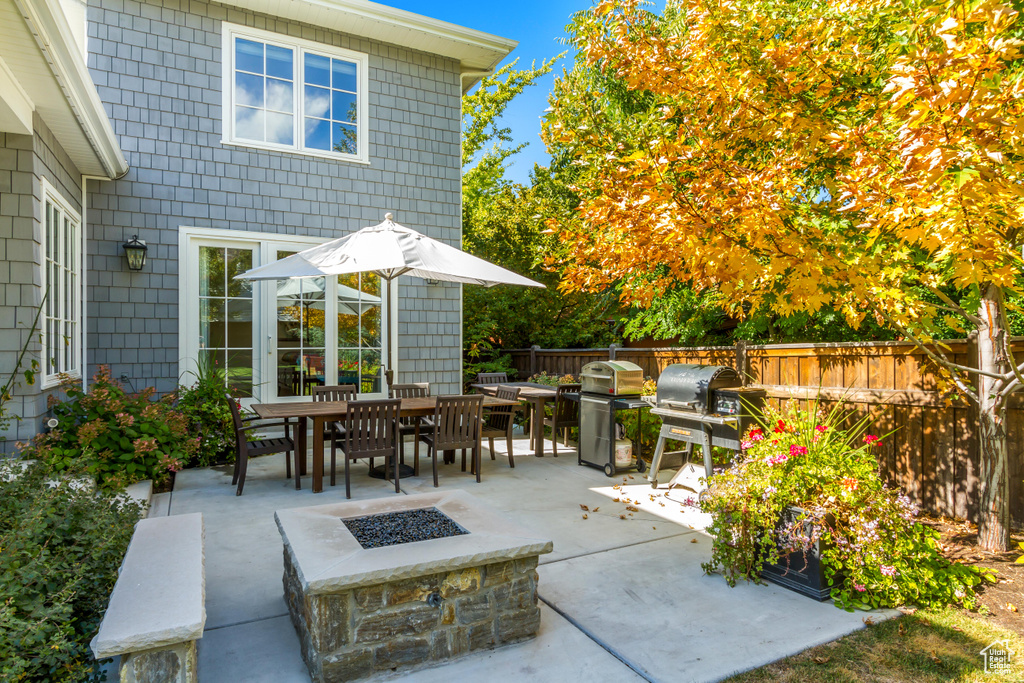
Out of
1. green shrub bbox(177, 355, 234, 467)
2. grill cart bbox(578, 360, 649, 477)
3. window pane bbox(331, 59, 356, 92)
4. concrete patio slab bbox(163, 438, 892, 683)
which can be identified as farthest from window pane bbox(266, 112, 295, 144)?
grill cart bbox(578, 360, 649, 477)

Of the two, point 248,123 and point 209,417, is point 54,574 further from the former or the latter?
point 248,123

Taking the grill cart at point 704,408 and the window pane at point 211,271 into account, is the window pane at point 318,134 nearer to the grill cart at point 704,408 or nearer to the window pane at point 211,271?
the window pane at point 211,271

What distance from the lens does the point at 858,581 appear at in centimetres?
301

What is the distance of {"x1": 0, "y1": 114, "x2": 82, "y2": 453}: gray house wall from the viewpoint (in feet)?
13.7

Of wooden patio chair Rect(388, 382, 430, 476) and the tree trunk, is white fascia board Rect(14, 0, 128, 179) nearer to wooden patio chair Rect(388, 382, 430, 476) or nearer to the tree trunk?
wooden patio chair Rect(388, 382, 430, 476)

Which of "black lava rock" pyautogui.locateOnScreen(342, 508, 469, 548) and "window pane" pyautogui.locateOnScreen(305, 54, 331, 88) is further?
"window pane" pyautogui.locateOnScreen(305, 54, 331, 88)

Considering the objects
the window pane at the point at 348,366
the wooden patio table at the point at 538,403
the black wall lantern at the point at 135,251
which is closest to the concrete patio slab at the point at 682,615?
the wooden patio table at the point at 538,403

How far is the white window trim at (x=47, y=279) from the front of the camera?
450 cm

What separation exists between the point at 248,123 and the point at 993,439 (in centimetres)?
776

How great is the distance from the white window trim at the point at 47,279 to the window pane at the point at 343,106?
10.3 ft

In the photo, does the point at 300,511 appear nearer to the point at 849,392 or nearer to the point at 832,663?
the point at 832,663

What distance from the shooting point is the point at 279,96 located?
7273mm

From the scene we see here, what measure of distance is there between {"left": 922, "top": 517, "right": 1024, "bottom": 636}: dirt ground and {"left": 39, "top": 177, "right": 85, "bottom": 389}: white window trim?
6180 millimetres

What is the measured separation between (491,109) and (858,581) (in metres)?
15.3
